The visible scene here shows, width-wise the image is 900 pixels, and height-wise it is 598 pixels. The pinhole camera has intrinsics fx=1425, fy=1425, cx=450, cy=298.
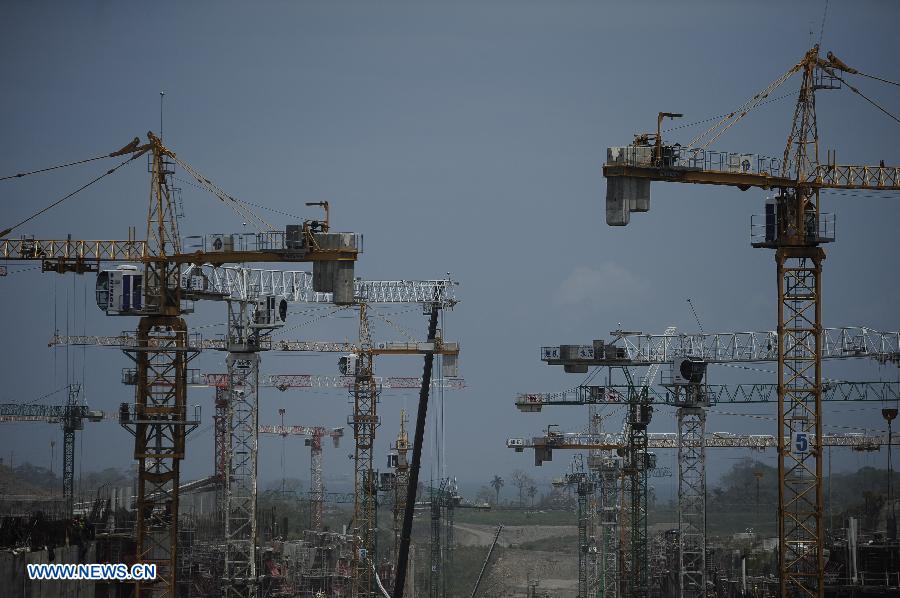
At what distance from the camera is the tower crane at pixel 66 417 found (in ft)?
486

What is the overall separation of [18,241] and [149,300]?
27.6 ft

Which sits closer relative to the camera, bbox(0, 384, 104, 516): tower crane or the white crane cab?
the white crane cab

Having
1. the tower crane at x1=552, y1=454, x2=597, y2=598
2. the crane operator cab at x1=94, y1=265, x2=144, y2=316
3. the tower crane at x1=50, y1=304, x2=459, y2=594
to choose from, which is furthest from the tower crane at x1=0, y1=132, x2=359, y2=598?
the tower crane at x1=552, y1=454, x2=597, y2=598

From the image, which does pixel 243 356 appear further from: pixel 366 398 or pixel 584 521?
pixel 584 521

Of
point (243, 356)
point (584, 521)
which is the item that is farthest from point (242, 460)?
point (584, 521)

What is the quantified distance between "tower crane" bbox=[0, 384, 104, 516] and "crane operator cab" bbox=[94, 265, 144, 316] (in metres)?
70.4

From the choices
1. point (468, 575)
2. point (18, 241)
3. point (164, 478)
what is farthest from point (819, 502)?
point (468, 575)

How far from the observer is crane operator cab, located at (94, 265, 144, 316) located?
73.6m

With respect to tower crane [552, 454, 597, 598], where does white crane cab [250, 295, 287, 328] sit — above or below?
above

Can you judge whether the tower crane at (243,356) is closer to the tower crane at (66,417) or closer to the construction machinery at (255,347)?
the construction machinery at (255,347)

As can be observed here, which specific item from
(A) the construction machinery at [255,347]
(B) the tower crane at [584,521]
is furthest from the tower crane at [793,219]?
(B) the tower crane at [584,521]

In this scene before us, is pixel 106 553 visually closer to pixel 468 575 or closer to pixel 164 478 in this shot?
pixel 164 478

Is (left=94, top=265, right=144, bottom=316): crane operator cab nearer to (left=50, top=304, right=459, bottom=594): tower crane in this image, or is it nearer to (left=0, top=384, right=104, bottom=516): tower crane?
(left=50, top=304, right=459, bottom=594): tower crane

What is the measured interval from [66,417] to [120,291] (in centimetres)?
7871
